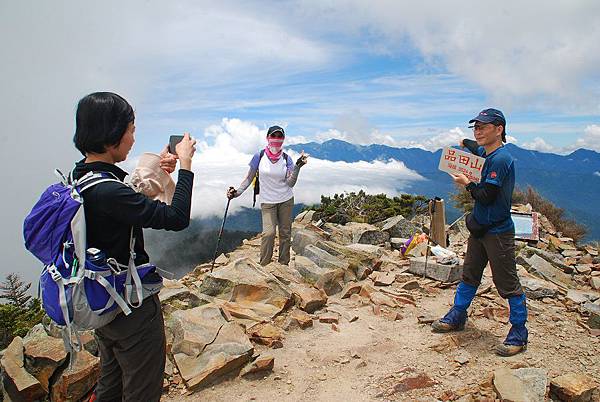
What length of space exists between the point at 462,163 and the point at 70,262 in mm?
4465

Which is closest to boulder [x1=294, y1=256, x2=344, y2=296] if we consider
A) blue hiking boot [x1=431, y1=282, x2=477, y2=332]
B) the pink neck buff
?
the pink neck buff

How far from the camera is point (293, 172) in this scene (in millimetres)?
7398

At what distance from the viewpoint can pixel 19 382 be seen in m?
4.14

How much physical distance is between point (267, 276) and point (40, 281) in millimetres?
4476

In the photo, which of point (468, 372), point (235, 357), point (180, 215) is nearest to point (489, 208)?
point (468, 372)

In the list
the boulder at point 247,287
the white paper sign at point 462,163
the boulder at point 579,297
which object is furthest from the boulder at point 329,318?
the boulder at point 579,297

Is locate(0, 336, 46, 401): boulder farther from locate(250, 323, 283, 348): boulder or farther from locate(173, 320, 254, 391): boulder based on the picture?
locate(250, 323, 283, 348): boulder

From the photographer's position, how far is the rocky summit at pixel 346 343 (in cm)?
423

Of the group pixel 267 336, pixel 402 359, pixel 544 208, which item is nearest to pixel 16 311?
pixel 267 336

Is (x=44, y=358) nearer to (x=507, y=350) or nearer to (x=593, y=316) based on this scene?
(x=507, y=350)

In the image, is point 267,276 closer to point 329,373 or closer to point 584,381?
point 329,373

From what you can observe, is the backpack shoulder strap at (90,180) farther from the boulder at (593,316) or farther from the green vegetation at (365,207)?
the green vegetation at (365,207)

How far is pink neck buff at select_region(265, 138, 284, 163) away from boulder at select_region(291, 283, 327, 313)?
2.30m

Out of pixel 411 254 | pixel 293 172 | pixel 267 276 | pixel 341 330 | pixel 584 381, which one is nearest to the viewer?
pixel 584 381
